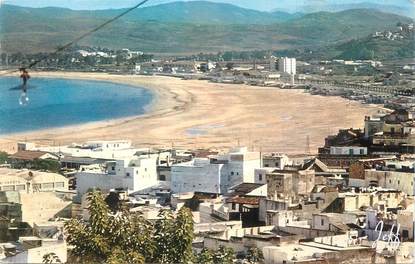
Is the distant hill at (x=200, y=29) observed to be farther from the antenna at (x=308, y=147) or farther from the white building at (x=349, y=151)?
the white building at (x=349, y=151)

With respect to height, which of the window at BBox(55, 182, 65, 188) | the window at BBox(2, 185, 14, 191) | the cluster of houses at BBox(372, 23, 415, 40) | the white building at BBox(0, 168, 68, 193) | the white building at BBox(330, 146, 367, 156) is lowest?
the window at BBox(55, 182, 65, 188)

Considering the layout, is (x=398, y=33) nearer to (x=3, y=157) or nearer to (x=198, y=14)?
(x=198, y=14)

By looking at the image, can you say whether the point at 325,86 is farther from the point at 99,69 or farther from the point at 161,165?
the point at 161,165

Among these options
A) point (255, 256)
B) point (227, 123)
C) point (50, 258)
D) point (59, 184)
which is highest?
point (50, 258)

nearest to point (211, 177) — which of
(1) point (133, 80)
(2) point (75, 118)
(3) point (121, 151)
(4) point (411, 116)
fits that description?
(3) point (121, 151)

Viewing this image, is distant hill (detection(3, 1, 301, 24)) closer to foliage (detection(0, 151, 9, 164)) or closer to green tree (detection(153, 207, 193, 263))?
foliage (detection(0, 151, 9, 164))

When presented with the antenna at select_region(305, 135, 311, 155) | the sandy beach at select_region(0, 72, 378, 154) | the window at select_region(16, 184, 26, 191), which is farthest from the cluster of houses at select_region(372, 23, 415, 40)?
the window at select_region(16, 184, 26, 191)

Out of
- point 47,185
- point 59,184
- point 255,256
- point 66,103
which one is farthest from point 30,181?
point 66,103
